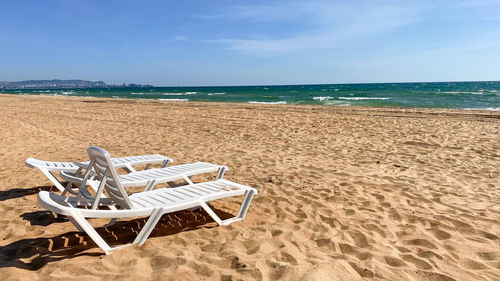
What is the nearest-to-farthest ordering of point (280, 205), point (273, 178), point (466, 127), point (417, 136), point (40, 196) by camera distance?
point (40, 196), point (280, 205), point (273, 178), point (417, 136), point (466, 127)

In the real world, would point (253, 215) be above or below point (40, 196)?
below

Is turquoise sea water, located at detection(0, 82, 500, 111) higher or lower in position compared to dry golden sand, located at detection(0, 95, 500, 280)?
higher

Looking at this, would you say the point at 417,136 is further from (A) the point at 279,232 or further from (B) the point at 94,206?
(B) the point at 94,206

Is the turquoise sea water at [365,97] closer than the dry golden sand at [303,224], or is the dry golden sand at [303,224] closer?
the dry golden sand at [303,224]

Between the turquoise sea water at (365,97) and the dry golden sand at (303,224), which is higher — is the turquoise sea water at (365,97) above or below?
→ above

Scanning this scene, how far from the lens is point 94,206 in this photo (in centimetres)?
309

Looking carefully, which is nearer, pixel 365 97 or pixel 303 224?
pixel 303 224

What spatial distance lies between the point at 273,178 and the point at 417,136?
19.8 ft

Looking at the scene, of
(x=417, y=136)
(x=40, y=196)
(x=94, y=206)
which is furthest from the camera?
(x=417, y=136)

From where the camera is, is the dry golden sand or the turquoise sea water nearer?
the dry golden sand

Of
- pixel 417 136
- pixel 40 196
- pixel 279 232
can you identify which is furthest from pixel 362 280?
pixel 417 136

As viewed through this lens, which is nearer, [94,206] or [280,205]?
[94,206]

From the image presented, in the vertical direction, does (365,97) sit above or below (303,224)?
above

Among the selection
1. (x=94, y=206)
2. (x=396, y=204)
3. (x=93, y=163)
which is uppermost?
(x=93, y=163)
